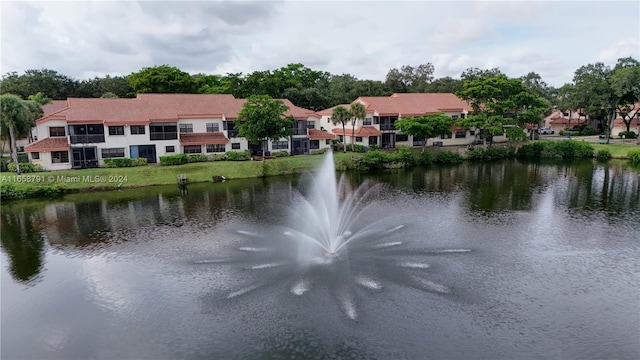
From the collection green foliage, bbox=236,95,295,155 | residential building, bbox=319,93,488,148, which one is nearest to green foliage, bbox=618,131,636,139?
residential building, bbox=319,93,488,148

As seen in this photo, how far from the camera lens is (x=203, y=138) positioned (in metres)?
61.9

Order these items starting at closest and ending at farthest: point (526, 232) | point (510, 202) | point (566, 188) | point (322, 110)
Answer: point (526, 232) < point (510, 202) < point (566, 188) < point (322, 110)

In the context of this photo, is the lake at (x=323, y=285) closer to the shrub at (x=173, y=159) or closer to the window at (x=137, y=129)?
the shrub at (x=173, y=159)

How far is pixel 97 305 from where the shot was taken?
22531 mm

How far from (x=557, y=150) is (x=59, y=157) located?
2977 inches

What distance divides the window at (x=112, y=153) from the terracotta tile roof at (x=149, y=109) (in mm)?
3593

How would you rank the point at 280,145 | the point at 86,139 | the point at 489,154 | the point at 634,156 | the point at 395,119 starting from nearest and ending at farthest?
the point at 86,139, the point at 280,145, the point at 634,156, the point at 489,154, the point at 395,119

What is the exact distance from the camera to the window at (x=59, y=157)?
54.3 meters

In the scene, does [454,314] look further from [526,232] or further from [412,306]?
[526,232]

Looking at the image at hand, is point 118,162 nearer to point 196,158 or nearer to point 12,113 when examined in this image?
point 196,158

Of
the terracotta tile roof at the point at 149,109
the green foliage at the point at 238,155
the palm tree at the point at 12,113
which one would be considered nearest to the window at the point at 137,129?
the terracotta tile roof at the point at 149,109

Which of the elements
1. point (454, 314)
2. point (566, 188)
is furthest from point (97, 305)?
point (566, 188)

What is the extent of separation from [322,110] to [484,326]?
226ft

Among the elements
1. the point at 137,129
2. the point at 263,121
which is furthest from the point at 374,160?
the point at 137,129
